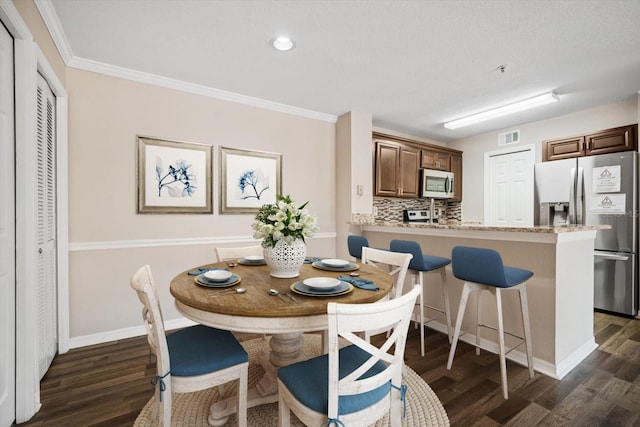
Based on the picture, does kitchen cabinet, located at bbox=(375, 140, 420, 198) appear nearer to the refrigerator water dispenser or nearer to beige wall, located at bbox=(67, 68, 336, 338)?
the refrigerator water dispenser

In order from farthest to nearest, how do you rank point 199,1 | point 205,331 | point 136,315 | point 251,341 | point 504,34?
point 136,315 → point 251,341 → point 504,34 → point 199,1 → point 205,331

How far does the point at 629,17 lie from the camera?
200 cm

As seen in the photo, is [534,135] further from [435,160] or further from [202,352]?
[202,352]

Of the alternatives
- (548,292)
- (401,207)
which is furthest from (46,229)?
(401,207)

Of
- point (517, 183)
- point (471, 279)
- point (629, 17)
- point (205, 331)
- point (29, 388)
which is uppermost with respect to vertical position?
point (629, 17)

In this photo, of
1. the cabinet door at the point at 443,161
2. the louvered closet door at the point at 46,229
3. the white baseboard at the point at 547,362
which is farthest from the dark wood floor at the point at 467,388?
the cabinet door at the point at 443,161

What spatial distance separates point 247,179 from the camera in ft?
11.3

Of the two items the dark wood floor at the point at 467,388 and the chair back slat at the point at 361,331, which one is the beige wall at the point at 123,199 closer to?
the dark wood floor at the point at 467,388

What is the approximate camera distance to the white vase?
65.7 inches

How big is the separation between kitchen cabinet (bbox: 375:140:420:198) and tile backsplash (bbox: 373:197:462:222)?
42cm

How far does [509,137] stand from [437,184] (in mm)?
1252

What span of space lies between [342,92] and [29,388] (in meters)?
3.39

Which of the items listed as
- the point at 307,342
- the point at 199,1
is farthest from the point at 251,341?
the point at 199,1

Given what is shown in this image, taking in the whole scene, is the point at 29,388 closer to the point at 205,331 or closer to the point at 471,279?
the point at 205,331
